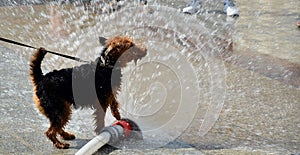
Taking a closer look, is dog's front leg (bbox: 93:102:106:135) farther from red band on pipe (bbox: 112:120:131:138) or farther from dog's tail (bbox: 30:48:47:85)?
dog's tail (bbox: 30:48:47:85)

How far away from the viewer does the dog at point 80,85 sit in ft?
11.1

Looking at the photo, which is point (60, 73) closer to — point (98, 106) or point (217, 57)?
point (98, 106)

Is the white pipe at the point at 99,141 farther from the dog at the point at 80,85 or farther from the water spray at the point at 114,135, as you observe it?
the dog at the point at 80,85

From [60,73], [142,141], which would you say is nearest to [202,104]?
[142,141]

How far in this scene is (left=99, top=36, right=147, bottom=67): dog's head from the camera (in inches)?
139

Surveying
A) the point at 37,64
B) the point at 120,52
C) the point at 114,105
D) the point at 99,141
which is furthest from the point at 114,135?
the point at 37,64

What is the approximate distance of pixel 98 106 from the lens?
3.57 meters

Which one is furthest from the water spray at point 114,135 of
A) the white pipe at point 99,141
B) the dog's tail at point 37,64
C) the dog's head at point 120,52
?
the dog's tail at point 37,64

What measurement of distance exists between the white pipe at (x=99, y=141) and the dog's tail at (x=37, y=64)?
1.89 ft

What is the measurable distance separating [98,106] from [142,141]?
1.53ft

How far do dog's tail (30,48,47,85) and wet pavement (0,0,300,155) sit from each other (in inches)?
21.5

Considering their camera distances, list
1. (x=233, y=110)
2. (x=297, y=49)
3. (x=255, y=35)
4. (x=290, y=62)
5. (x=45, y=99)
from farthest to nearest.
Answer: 1. (x=255, y=35)
2. (x=297, y=49)
3. (x=290, y=62)
4. (x=233, y=110)
5. (x=45, y=99)

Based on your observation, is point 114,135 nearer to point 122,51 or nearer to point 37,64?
point 122,51

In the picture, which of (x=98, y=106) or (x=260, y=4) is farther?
(x=260, y=4)
